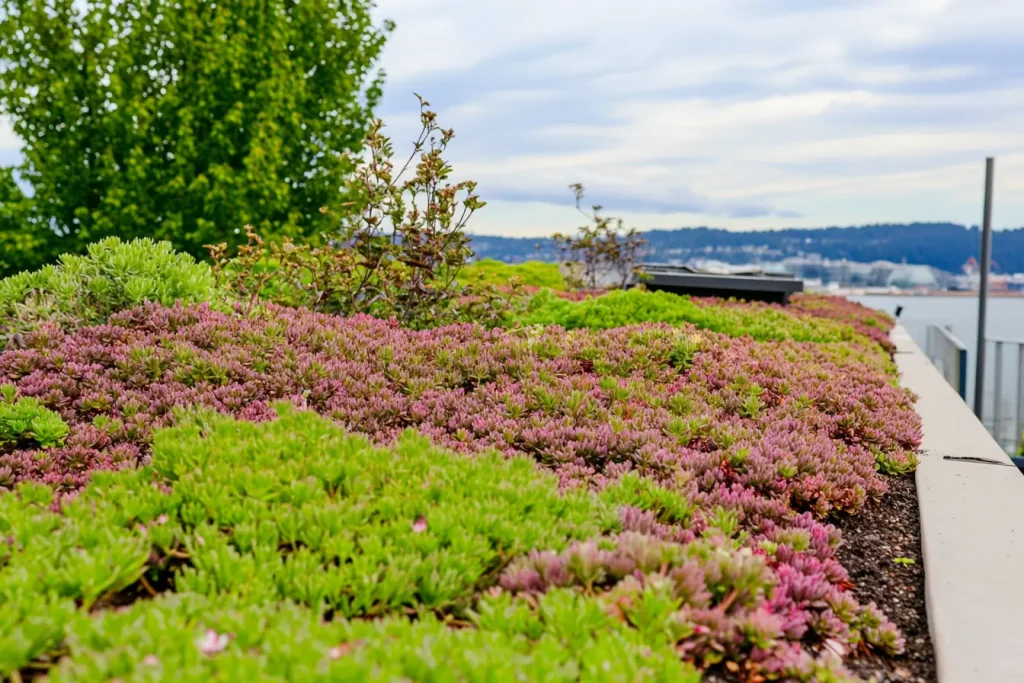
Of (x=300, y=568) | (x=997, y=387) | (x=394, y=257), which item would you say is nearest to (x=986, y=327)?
(x=997, y=387)

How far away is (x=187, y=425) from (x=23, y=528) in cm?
91

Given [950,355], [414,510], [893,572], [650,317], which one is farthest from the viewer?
[950,355]

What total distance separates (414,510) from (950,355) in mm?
13073

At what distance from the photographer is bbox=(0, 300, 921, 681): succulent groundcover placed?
198 cm

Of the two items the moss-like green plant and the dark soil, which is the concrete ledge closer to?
the dark soil

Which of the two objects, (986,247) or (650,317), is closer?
(650,317)

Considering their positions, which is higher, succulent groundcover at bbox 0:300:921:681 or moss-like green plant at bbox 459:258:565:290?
moss-like green plant at bbox 459:258:565:290

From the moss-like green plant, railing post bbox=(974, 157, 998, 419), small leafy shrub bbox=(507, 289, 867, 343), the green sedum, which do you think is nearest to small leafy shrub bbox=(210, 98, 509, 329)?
small leafy shrub bbox=(507, 289, 867, 343)

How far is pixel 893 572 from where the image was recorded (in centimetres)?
364

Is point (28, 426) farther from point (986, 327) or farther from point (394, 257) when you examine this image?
point (986, 327)

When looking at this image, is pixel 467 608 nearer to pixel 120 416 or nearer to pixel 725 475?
pixel 725 475

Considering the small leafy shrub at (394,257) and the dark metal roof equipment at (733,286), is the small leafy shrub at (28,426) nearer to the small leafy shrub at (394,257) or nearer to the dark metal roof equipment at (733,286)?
the small leafy shrub at (394,257)

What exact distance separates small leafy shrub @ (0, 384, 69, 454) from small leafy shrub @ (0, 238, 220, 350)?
1.54 m

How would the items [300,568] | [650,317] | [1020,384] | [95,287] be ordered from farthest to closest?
→ [1020,384] → [650,317] → [95,287] → [300,568]
